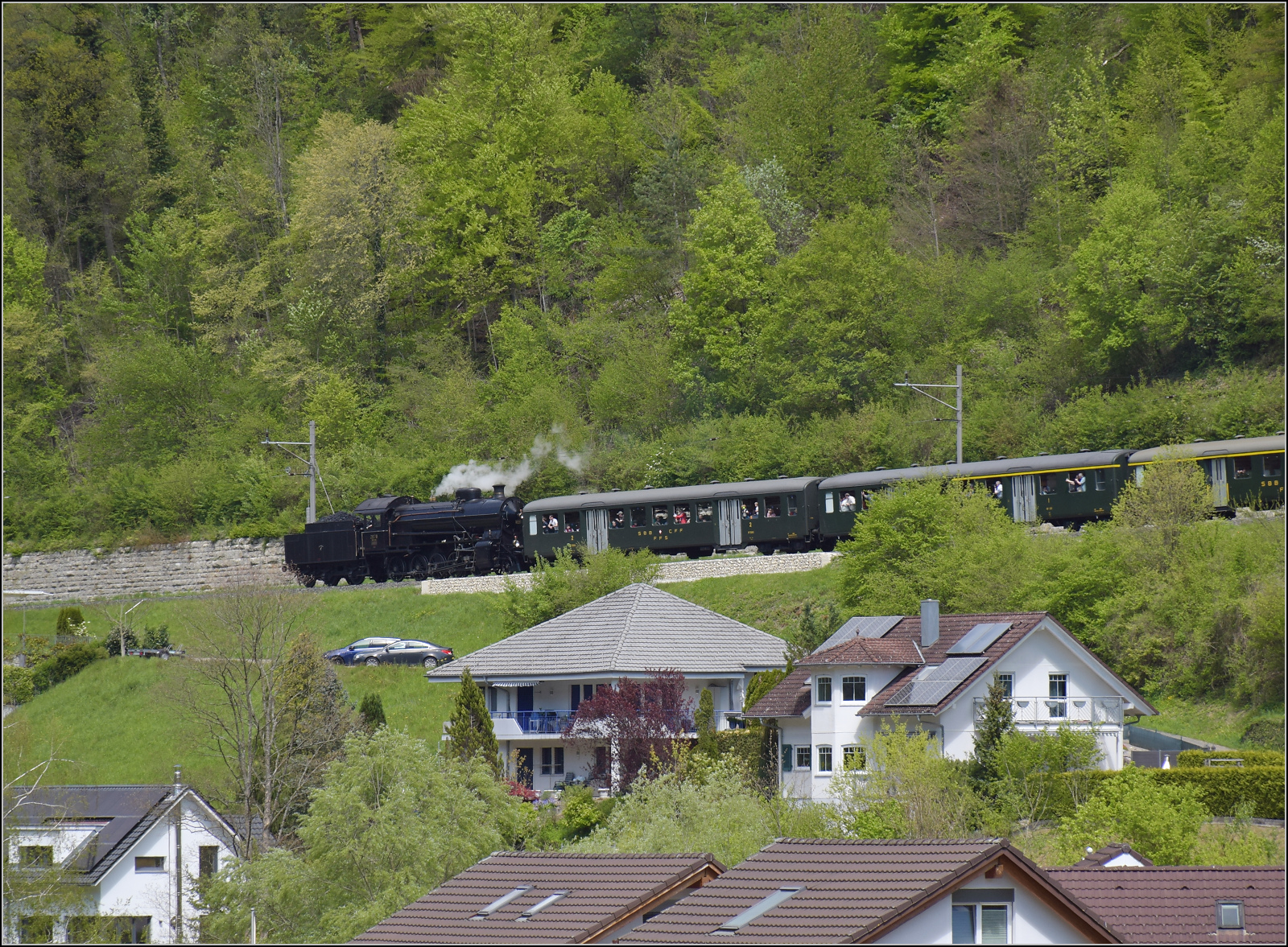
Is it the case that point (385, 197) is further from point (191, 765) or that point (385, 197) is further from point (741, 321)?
point (191, 765)

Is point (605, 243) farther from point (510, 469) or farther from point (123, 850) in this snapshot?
point (123, 850)

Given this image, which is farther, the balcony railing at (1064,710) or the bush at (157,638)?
the bush at (157,638)

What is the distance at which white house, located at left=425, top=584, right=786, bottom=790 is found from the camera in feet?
126

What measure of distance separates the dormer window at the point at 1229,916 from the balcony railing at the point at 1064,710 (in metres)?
14.8

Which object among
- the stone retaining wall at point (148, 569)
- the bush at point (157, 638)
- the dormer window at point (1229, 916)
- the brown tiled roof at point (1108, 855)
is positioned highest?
the stone retaining wall at point (148, 569)

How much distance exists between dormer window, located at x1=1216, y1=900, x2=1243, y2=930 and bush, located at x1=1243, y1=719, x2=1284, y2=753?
13360 mm


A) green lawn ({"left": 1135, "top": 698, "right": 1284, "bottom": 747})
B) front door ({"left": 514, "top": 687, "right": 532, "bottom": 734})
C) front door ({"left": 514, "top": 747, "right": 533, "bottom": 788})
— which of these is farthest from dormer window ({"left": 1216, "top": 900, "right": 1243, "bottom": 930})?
front door ({"left": 514, "top": 687, "right": 532, "bottom": 734})

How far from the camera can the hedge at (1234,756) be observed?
28592mm

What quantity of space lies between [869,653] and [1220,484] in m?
14.1

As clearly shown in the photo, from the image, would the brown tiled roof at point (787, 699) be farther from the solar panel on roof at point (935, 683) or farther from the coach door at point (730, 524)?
the coach door at point (730, 524)

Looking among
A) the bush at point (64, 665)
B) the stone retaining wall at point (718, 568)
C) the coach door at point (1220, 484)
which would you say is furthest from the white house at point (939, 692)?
the bush at point (64, 665)

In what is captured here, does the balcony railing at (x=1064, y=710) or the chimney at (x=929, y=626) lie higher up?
the chimney at (x=929, y=626)

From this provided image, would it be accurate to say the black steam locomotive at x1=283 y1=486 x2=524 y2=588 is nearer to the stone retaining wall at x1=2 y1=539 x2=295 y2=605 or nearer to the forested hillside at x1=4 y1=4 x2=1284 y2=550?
the stone retaining wall at x1=2 y1=539 x2=295 y2=605

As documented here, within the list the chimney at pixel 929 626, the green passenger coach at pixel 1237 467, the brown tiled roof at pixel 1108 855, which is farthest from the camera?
the green passenger coach at pixel 1237 467
